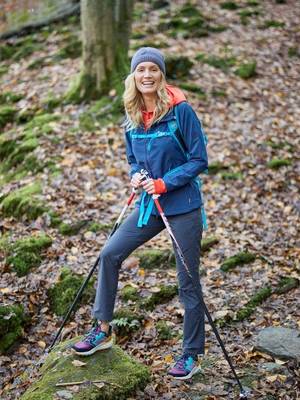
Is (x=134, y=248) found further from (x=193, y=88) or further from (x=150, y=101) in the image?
(x=193, y=88)

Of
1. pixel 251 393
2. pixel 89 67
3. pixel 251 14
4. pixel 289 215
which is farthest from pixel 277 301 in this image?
pixel 251 14

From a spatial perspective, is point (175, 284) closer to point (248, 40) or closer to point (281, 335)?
point (281, 335)

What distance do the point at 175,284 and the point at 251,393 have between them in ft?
6.65

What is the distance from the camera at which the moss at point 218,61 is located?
12802 millimetres

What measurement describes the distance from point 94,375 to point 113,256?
1029 mm

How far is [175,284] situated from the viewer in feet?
21.8

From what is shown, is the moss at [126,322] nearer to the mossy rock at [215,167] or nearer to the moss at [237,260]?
the moss at [237,260]

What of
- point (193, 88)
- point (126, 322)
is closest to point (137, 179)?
point (126, 322)

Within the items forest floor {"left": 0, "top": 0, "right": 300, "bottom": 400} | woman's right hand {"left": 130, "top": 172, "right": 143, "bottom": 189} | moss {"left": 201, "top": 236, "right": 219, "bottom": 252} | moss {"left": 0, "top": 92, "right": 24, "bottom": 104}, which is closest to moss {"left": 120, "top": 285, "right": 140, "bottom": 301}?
forest floor {"left": 0, "top": 0, "right": 300, "bottom": 400}

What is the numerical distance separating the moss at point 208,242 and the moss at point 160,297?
105 centimetres

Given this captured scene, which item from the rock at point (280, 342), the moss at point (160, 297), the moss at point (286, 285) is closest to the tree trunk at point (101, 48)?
the moss at point (160, 297)

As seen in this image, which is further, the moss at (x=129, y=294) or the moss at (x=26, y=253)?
the moss at (x=26, y=253)

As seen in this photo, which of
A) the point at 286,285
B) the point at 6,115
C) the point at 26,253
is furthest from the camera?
the point at 6,115

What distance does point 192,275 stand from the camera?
4500mm
